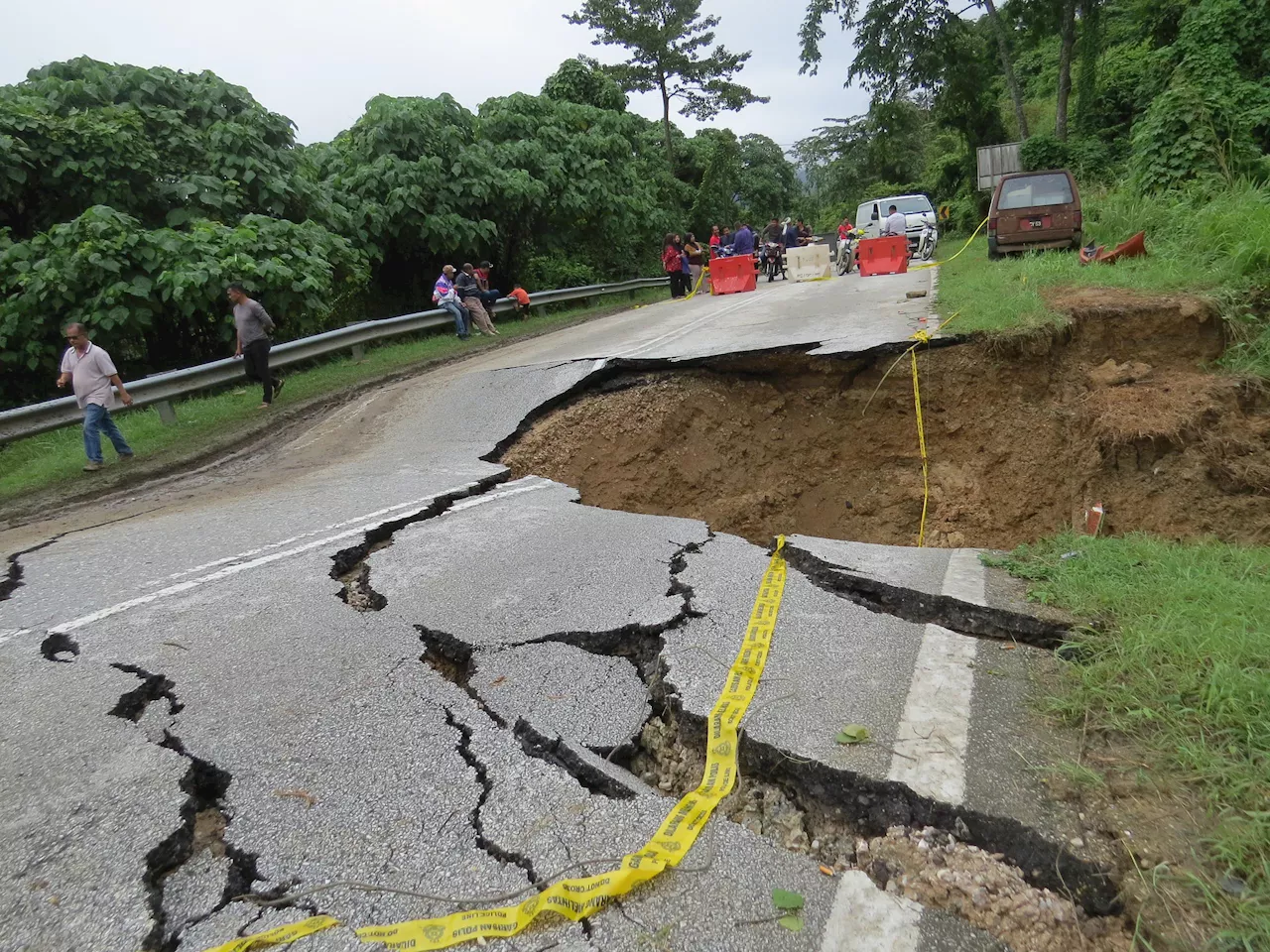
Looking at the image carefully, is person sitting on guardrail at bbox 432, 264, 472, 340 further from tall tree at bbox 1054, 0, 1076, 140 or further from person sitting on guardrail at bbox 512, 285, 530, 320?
tall tree at bbox 1054, 0, 1076, 140

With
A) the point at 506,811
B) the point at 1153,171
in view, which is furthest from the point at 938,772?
the point at 1153,171

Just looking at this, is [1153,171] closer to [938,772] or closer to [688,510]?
[688,510]

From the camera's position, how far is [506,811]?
2438 millimetres

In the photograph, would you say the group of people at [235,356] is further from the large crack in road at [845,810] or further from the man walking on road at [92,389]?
the large crack in road at [845,810]

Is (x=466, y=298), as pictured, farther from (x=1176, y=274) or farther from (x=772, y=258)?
(x=1176, y=274)

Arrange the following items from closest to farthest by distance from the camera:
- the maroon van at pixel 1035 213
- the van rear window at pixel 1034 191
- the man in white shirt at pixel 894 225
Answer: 1. the maroon van at pixel 1035 213
2. the van rear window at pixel 1034 191
3. the man in white shirt at pixel 894 225

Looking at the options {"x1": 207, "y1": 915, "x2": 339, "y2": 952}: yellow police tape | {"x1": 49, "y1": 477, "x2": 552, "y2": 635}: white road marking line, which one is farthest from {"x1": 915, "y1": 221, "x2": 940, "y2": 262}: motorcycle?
{"x1": 207, "y1": 915, "x2": 339, "y2": 952}: yellow police tape

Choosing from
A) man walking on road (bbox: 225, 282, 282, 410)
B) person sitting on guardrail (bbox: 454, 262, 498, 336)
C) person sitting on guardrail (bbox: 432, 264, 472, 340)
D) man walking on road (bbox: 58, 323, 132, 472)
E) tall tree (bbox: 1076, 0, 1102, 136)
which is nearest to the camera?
man walking on road (bbox: 58, 323, 132, 472)

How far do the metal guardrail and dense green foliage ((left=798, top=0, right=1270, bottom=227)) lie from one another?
12.3 metres

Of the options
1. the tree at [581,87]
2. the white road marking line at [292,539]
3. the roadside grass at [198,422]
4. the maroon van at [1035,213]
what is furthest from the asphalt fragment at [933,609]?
the tree at [581,87]

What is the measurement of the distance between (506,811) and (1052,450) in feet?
21.3

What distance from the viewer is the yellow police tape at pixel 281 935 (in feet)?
6.53

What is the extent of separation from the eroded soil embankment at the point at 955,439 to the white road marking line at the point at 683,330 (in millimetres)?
1018

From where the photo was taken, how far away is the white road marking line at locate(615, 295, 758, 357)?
31.4 ft
